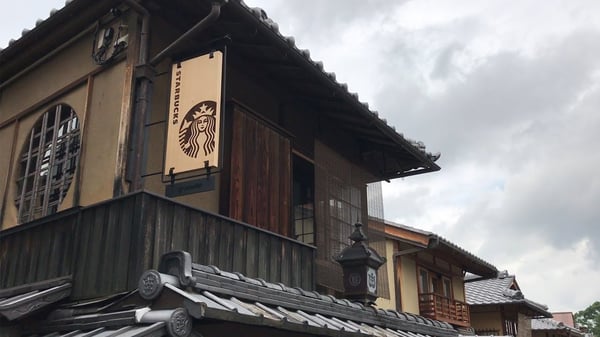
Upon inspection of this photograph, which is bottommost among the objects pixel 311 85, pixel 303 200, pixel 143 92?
pixel 143 92

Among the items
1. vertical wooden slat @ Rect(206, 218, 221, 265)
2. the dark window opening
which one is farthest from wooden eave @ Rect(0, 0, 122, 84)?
the dark window opening

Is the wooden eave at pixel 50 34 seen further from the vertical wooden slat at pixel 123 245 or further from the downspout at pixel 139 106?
the vertical wooden slat at pixel 123 245

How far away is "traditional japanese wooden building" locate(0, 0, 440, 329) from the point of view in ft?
22.7

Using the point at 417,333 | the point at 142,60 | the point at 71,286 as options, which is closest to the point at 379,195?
the point at 417,333

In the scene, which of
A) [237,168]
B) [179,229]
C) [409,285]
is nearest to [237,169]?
[237,168]

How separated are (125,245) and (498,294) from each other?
26.4m

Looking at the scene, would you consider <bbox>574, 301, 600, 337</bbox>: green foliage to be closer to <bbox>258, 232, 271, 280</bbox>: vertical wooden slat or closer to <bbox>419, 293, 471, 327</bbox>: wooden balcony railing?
<bbox>419, 293, 471, 327</bbox>: wooden balcony railing

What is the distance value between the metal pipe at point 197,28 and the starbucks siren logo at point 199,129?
916 mm

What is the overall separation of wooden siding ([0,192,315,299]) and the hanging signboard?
0.61 metres

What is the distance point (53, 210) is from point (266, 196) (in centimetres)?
310

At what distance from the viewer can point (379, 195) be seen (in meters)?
12.9

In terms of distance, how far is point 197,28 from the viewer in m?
7.55

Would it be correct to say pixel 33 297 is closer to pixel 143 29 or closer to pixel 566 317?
pixel 143 29

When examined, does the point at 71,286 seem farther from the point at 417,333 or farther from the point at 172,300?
the point at 417,333
